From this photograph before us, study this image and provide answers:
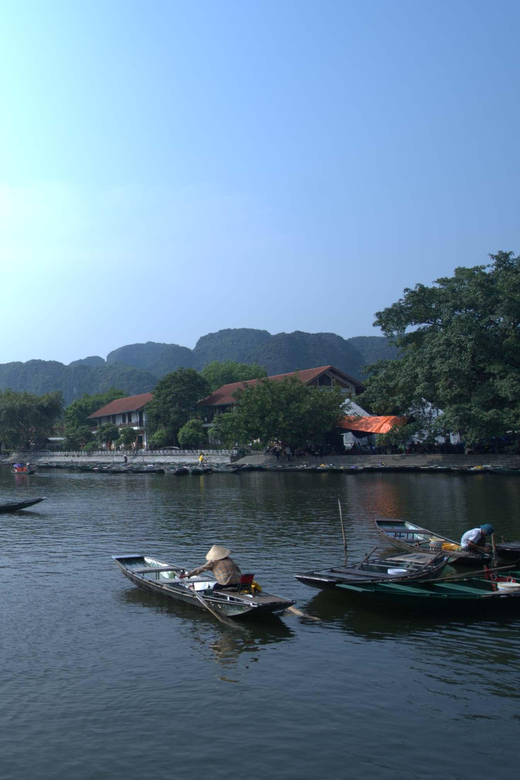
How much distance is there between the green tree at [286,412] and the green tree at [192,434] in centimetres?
1147

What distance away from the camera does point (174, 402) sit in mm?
77875

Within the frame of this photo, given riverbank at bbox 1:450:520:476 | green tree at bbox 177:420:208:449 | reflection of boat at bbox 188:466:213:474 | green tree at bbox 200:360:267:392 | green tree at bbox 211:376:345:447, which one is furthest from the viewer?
green tree at bbox 200:360:267:392

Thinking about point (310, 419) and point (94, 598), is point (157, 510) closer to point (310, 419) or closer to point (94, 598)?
point (94, 598)

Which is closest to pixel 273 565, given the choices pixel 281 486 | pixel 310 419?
pixel 281 486

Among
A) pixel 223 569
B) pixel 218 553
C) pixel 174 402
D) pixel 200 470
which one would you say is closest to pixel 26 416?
pixel 174 402

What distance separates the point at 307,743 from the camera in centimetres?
845

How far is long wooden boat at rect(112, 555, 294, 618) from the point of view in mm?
12789

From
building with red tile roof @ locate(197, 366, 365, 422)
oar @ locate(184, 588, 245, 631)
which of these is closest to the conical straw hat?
oar @ locate(184, 588, 245, 631)

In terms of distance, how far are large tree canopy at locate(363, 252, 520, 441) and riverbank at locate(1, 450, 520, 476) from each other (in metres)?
3.29

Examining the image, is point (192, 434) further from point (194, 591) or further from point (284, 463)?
point (194, 591)

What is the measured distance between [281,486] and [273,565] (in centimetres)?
2574

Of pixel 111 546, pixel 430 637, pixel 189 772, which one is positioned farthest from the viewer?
pixel 111 546

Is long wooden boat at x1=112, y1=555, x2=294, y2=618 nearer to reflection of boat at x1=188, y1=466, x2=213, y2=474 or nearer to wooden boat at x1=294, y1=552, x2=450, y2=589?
wooden boat at x1=294, y1=552, x2=450, y2=589

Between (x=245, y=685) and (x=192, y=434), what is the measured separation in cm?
6229
